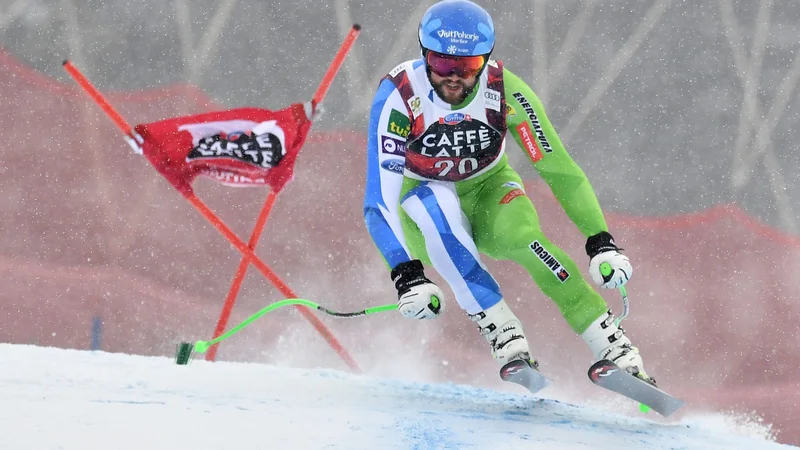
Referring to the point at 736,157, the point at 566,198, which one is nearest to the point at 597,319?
the point at 566,198

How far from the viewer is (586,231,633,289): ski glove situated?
3.25 meters

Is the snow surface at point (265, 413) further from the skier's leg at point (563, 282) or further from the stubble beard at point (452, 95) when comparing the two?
the stubble beard at point (452, 95)

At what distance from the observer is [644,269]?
6.48 meters

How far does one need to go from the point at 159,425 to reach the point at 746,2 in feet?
18.2

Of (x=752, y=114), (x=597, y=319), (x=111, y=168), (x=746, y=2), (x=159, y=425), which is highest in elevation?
(x=746, y=2)

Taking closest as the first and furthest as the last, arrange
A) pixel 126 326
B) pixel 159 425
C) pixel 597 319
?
pixel 159 425 → pixel 597 319 → pixel 126 326

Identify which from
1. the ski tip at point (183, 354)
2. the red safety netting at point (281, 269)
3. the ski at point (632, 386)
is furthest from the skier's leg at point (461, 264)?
the red safety netting at point (281, 269)

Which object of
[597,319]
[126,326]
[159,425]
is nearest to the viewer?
[159,425]

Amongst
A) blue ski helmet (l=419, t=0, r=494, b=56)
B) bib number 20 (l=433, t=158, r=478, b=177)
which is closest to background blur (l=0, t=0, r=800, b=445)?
bib number 20 (l=433, t=158, r=478, b=177)

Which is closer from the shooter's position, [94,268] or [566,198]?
[566,198]

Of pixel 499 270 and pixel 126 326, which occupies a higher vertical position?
pixel 499 270

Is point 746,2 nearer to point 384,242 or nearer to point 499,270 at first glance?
point 499,270

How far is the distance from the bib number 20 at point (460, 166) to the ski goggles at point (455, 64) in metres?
0.37

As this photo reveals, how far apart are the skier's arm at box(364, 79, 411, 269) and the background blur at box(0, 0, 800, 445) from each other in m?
2.91
